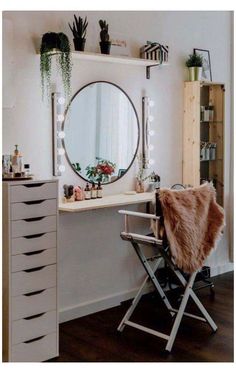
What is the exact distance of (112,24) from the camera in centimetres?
412

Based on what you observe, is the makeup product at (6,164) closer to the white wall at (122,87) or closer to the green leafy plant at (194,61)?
the white wall at (122,87)

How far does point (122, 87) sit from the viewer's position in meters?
4.25

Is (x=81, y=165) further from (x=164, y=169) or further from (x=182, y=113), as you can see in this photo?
(x=182, y=113)

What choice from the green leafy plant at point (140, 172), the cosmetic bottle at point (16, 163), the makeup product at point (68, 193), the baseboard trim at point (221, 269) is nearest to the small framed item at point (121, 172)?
the green leafy plant at point (140, 172)

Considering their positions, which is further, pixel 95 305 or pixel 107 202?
pixel 95 305

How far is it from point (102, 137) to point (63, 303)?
4.20ft

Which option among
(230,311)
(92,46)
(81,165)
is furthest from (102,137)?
(230,311)

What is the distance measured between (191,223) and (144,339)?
837 millimetres

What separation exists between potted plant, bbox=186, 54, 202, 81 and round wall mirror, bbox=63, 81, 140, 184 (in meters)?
A: 0.73

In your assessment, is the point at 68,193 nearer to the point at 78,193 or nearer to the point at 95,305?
the point at 78,193

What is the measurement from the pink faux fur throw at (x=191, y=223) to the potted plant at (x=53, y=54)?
3.63 feet

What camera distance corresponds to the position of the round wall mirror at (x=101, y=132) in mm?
3912

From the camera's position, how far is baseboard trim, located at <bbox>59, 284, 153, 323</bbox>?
3.88 meters

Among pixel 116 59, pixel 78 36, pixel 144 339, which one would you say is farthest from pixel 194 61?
pixel 144 339
